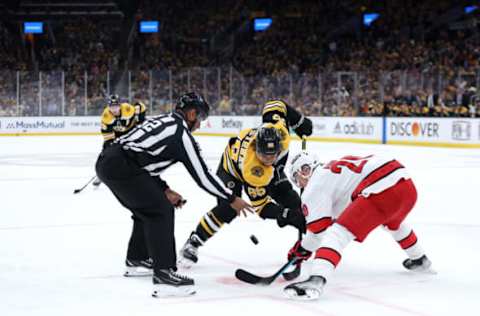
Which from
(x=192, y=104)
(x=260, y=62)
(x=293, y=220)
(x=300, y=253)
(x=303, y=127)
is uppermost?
(x=260, y=62)

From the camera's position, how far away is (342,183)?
12.9ft

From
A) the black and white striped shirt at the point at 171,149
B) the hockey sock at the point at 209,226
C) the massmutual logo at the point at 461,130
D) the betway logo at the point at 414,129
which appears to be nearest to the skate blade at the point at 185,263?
the hockey sock at the point at 209,226

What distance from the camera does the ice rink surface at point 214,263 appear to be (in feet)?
12.3

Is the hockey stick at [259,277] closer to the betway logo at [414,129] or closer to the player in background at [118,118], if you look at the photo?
the player in background at [118,118]

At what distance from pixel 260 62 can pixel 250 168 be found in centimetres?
2399

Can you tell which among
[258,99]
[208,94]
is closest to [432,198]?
[258,99]

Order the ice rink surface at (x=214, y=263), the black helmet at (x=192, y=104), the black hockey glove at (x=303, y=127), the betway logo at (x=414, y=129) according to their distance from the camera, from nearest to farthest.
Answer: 1. the ice rink surface at (x=214, y=263)
2. the black helmet at (x=192, y=104)
3. the black hockey glove at (x=303, y=127)
4. the betway logo at (x=414, y=129)

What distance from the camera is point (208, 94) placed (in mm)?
22875

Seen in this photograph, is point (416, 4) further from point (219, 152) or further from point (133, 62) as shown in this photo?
point (219, 152)

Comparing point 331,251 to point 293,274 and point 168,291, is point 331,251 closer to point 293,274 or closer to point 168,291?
point 293,274

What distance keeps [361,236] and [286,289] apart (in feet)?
1.46

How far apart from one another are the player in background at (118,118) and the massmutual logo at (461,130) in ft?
28.7

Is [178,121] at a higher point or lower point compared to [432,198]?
higher

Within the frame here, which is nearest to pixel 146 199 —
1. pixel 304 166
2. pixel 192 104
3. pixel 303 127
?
pixel 192 104
